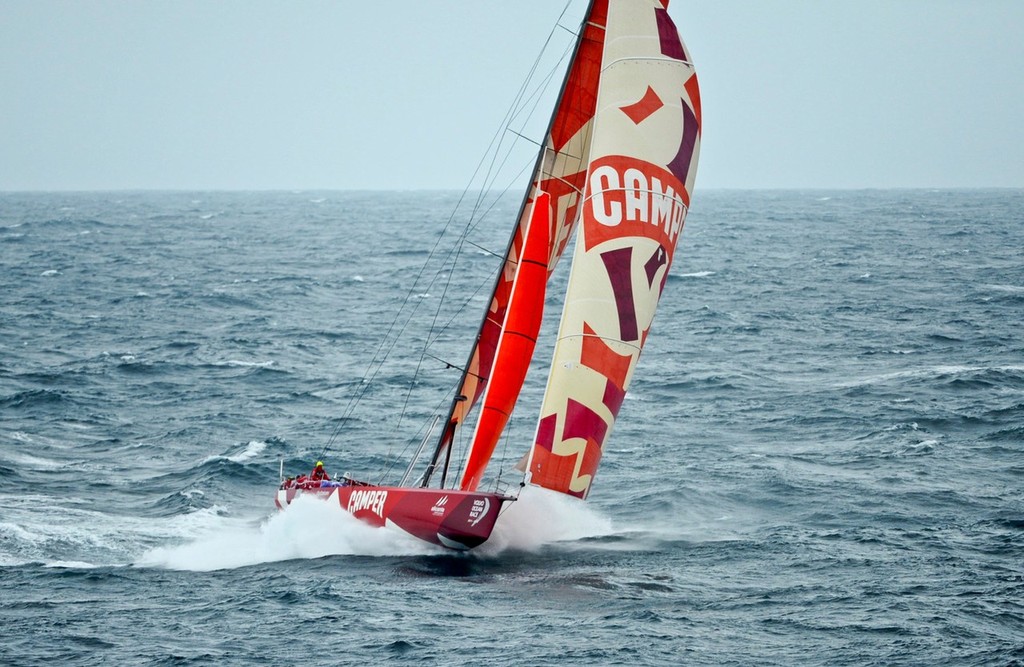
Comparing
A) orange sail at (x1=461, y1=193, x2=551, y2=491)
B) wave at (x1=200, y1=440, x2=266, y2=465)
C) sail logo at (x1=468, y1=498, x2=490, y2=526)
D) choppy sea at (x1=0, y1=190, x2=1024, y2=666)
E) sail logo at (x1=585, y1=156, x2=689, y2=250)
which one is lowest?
wave at (x1=200, y1=440, x2=266, y2=465)

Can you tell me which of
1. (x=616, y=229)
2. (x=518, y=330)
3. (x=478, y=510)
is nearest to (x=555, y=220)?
(x=518, y=330)

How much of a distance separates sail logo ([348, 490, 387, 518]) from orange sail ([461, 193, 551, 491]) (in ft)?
6.35

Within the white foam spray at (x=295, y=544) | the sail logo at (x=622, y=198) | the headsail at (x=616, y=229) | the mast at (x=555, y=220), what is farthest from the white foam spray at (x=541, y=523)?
the sail logo at (x=622, y=198)

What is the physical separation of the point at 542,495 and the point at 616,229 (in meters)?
6.82

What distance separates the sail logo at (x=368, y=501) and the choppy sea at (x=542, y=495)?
37 centimetres

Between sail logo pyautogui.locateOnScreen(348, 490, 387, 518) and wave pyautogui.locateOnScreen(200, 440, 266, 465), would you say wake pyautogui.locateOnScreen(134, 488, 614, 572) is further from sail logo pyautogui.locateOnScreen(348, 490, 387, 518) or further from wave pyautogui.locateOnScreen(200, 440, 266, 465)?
wave pyautogui.locateOnScreen(200, 440, 266, 465)

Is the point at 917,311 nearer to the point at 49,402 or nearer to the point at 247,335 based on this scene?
the point at 247,335

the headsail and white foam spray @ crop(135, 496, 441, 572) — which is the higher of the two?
the headsail

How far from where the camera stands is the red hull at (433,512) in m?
21.5

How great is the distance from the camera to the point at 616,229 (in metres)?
20.2

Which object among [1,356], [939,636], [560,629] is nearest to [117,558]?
[560,629]

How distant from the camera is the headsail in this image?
796 inches

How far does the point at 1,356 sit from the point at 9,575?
23.7m

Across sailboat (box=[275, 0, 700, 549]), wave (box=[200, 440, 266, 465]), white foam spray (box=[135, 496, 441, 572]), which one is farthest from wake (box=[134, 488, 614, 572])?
wave (box=[200, 440, 266, 465])
